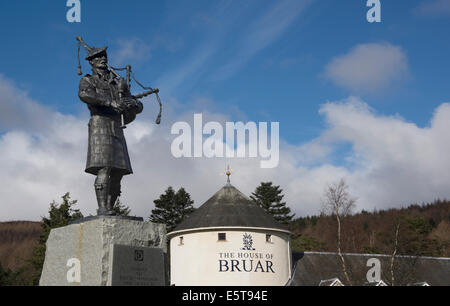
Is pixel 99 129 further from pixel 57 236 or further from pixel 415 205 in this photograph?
pixel 415 205

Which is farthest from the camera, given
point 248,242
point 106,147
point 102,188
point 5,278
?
point 248,242

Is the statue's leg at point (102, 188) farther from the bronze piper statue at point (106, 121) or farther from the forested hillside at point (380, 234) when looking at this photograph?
the forested hillside at point (380, 234)

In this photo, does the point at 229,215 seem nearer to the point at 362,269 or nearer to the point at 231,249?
the point at 231,249

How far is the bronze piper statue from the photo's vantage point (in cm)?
1122

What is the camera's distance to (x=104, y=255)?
33.1ft

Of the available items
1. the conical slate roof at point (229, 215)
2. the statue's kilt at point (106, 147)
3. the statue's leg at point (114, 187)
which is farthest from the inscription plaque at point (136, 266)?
the conical slate roof at point (229, 215)

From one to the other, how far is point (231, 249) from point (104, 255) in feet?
95.4

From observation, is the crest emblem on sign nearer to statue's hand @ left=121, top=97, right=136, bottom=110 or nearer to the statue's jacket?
the statue's jacket

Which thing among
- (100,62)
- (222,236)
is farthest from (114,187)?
(222,236)

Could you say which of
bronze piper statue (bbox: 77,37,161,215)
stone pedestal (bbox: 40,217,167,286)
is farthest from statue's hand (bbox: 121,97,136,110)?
stone pedestal (bbox: 40,217,167,286)

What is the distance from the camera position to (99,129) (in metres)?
11.5

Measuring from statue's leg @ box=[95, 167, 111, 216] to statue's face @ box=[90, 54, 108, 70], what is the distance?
2.44m
